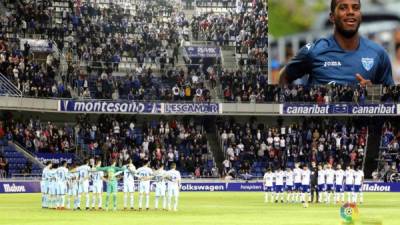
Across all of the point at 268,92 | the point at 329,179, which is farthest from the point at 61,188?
the point at 268,92

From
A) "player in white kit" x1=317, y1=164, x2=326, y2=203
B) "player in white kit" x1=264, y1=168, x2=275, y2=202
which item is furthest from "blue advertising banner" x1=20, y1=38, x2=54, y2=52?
"player in white kit" x1=317, y1=164, x2=326, y2=203

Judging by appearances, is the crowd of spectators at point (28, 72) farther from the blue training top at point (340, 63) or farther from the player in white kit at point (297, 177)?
the player in white kit at point (297, 177)

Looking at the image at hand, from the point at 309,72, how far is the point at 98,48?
71.3ft

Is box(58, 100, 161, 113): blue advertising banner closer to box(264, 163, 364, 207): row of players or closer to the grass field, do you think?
the grass field

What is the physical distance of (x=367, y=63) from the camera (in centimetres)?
5453

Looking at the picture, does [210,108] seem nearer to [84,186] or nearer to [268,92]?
[268,92]

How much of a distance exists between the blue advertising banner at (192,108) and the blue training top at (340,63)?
16683 mm

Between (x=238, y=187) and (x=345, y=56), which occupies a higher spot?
(x=345, y=56)

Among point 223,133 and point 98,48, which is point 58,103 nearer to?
point 98,48

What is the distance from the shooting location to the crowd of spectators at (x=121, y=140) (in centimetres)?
6625

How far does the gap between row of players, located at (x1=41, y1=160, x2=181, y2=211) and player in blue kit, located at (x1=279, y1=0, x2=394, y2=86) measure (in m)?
15.1

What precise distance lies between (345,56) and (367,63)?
1.79m

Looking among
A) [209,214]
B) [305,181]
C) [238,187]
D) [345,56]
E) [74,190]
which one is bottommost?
[238,187]

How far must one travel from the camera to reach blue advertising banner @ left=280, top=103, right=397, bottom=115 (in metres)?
73.5
